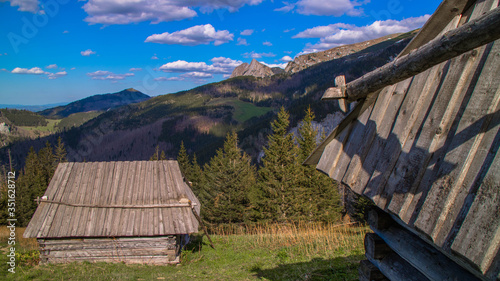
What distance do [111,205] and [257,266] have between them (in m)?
6.87

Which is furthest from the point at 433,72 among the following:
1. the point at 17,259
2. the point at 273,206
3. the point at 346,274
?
the point at 273,206

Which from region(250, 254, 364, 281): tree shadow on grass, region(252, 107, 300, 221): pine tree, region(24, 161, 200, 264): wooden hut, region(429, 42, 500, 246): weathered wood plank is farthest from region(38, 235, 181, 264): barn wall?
region(252, 107, 300, 221): pine tree

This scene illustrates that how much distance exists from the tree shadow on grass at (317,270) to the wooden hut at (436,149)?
10.7ft

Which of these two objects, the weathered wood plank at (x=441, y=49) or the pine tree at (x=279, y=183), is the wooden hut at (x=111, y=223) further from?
the pine tree at (x=279, y=183)

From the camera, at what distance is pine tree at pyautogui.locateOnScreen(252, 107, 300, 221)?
26.8 meters

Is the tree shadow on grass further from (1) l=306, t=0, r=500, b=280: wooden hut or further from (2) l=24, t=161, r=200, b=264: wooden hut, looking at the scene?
(2) l=24, t=161, r=200, b=264: wooden hut

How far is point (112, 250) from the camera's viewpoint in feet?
40.5

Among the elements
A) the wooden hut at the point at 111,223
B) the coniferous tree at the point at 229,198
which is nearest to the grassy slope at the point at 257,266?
the wooden hut at the point at 111,223

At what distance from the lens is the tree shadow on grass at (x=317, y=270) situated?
7.04m

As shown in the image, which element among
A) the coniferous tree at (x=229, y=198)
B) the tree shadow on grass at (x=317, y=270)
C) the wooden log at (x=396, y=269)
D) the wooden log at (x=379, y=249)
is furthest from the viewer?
the coniferous tree at (x=229, y=198)

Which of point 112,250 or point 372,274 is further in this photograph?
point 112,250

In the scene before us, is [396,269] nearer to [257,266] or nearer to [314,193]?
[257,266]

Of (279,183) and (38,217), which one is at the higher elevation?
(38,217)

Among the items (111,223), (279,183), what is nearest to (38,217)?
(111,223)
